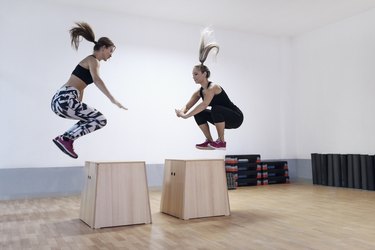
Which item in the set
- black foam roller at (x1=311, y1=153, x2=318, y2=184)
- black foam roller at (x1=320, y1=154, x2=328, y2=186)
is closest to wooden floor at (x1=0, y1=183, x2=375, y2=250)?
A: black foam roller at (x1=320, y1=154, x2=328, y2=186)

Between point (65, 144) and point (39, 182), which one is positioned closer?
point (65, 144)

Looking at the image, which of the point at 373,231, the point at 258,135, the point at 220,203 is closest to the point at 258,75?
the point at 258,135

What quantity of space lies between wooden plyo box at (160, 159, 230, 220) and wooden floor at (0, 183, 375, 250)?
0.14m

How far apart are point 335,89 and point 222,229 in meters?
5.03

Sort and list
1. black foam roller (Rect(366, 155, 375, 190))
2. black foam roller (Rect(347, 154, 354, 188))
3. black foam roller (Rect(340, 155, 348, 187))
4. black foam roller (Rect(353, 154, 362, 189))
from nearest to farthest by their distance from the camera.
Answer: black foam roller (Rect(366, 155, 375, 190)), black foam roller (Rect(353, 154, 362, 189)), black foam roller (Rect(347, 154, 354, 188)), black foam roller (Rect(340, 155, 348, 187))

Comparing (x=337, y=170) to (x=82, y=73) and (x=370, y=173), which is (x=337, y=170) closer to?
(x=370, y=173)

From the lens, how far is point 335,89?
7.26 meters

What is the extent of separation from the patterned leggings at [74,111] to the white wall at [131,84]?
137 inches

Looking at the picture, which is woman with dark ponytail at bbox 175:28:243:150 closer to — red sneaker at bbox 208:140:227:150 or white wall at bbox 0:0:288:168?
red sneaker at bbox 208:140:227:150

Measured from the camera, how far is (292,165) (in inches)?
322

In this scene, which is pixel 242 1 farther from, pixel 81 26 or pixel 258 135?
pixel 81 26

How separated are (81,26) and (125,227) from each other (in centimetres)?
200

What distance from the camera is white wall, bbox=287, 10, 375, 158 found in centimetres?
664

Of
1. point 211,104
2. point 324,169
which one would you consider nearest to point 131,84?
point 211,104
